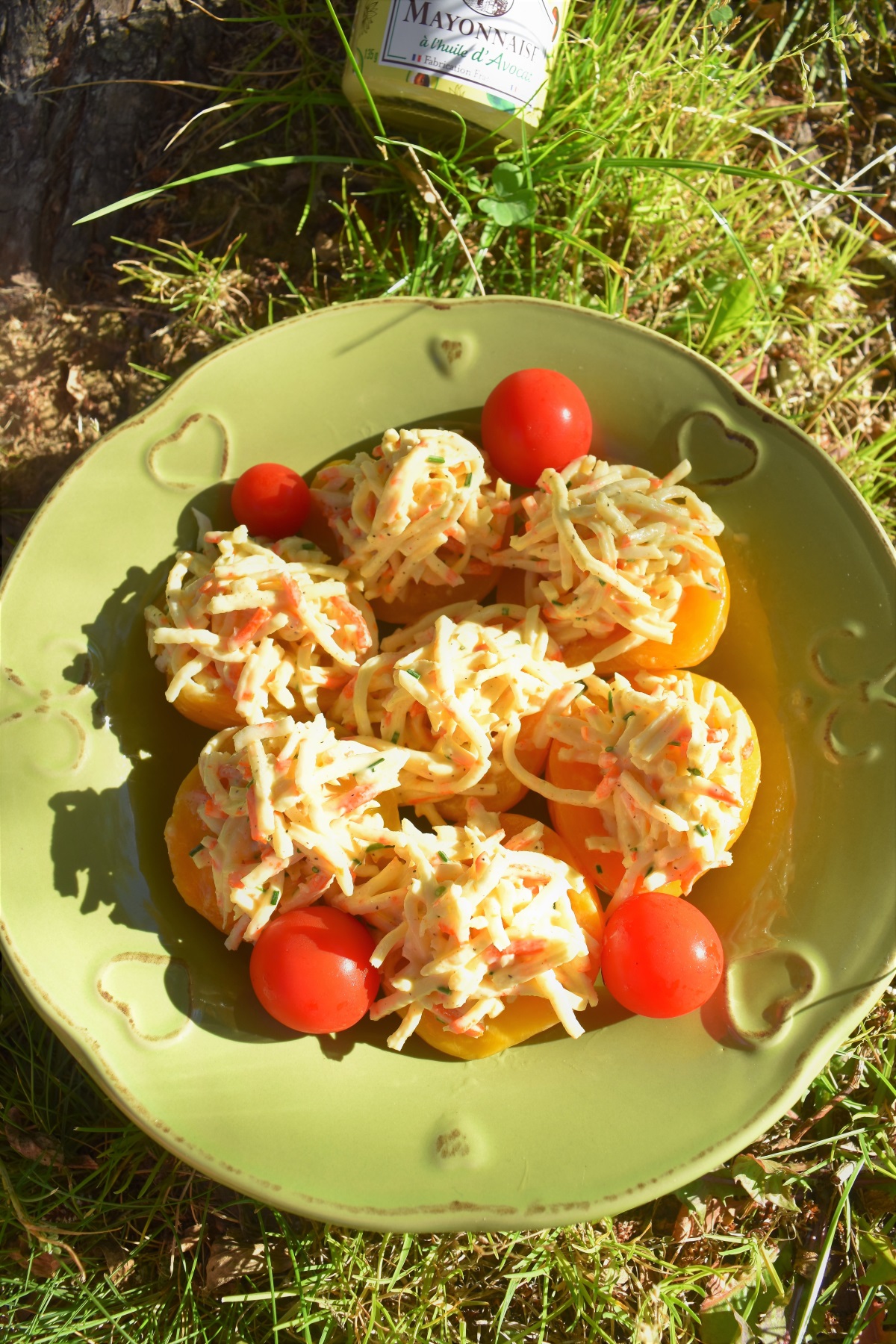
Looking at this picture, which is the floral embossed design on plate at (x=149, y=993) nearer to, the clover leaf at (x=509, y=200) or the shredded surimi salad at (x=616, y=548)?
the shredded surimi salad at (x=616, y=548)

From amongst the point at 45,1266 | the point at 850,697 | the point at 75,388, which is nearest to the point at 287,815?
the point at 850,697

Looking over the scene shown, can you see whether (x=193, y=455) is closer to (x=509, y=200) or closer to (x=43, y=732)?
(x=43, y=732)

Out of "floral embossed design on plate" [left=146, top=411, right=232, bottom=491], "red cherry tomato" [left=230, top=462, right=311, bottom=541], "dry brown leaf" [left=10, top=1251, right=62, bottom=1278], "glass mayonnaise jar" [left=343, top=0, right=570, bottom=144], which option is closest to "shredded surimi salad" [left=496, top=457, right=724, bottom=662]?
"red cherry tomato" [left=230, top=462, right=311, bottom=541]

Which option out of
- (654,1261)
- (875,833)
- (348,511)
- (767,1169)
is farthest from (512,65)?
(654,1261)

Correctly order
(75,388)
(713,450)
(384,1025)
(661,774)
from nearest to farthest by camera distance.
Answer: (661,774)
(384,1025)
(713,450)
(75,388)

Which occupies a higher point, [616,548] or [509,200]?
[509,200]
